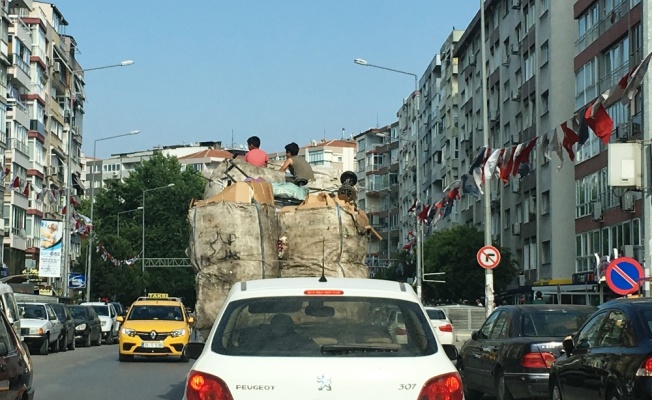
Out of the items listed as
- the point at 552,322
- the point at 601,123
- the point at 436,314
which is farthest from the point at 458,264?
the point at 552,322

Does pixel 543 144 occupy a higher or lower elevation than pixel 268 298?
higher

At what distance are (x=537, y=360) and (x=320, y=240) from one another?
335 centimetres

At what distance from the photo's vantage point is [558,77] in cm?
5756

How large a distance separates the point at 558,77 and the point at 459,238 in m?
14.7

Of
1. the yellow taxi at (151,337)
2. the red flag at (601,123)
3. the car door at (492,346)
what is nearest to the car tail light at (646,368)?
the car door at (492,346)

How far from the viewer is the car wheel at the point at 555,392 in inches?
531

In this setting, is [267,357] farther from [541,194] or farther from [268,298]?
[541,194]

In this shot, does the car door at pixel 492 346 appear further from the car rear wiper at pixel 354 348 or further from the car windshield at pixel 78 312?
the car windshield at pixel 78 312

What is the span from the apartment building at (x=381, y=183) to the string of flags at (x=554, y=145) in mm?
97849

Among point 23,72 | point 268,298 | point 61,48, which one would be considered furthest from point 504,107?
point 268,298

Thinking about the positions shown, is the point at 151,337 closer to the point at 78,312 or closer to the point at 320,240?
the point at 78,312

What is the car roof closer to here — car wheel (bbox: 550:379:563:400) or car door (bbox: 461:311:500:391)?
car wheel (bbox: 550:379:563:400)

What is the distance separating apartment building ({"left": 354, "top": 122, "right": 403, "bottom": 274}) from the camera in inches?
5477

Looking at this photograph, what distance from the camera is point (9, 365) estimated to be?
10742 mm
